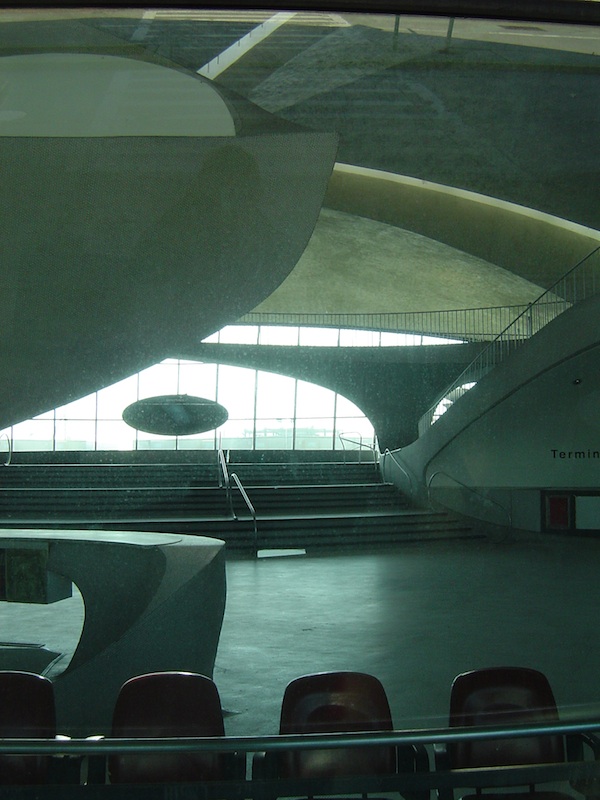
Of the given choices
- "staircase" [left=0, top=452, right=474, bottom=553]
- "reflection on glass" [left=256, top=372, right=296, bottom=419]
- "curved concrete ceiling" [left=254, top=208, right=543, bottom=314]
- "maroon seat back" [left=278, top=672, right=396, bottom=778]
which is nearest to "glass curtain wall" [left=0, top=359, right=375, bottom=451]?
"reflection on glass" [left=256, top=372, right=296, bottom=419]

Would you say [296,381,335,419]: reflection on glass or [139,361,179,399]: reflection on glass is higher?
[139,361,179,399]: reflection on glass

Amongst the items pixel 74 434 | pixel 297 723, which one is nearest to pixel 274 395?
pixel 74 434

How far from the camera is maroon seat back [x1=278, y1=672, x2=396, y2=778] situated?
261 centimetres

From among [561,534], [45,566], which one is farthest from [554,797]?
[45,566]

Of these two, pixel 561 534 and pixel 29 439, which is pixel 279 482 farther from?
pixel 561 534

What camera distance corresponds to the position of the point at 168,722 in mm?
2656

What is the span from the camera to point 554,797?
250cm

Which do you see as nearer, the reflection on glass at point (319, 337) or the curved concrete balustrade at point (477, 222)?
the reflection on glass at point (319, 337)

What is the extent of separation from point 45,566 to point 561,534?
301 cm

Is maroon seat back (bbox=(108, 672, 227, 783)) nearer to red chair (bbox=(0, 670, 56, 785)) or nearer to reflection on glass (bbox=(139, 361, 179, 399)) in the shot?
red chair (bbox=(0, 670, 56, 785))

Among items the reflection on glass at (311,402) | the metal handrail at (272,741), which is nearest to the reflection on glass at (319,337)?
the reflection on glass at (311,402)

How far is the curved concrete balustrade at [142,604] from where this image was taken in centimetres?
343

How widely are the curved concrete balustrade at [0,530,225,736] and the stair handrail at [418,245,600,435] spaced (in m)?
1.45

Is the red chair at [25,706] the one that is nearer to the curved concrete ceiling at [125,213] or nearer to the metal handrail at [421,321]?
the curved concrete ceiling at [125,213]
